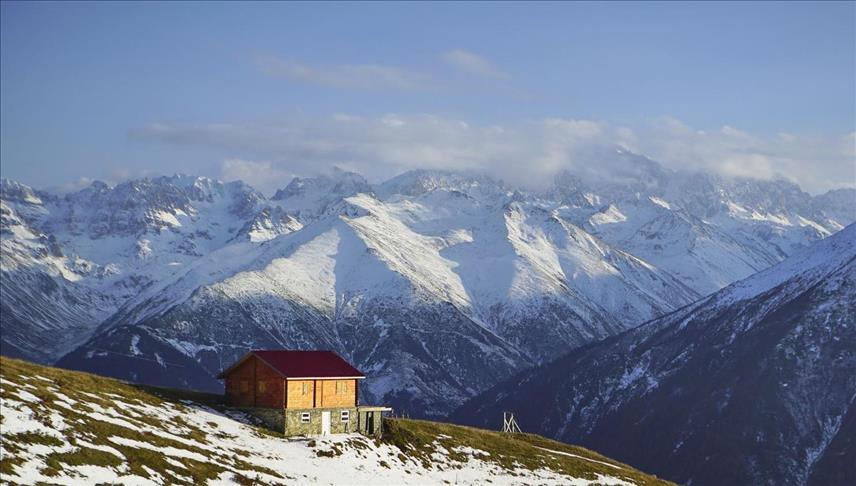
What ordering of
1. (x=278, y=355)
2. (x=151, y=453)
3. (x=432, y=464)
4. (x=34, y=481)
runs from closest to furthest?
(x=34, y=481), (x=151, y=453), (x=432, y=464), (x=278, y=355)

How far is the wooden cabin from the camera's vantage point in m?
113

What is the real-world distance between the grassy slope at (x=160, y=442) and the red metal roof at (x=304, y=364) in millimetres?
6520

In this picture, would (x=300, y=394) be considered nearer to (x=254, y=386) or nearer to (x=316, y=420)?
(x=316, y=420)

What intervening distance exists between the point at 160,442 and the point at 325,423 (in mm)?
27374

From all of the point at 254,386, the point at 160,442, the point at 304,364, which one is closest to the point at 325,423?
the point at 304,364

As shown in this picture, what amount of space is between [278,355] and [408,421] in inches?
721

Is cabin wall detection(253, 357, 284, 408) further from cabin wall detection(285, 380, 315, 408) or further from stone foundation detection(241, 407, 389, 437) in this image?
stone foundation detection(241, 407, 389, 437)

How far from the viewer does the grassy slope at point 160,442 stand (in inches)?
3130

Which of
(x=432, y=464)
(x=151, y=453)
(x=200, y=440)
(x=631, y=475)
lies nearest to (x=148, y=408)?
(x=200, y=440)

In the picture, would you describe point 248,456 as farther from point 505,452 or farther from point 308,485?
point 505,452

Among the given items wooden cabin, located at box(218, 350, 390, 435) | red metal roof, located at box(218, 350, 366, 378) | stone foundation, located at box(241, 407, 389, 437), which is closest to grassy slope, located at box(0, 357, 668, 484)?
stone foundation, located at box(241, 407, 389, 437)

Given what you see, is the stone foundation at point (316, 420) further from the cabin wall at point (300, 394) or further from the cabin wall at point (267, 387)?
the cabin wall at point (267, 387)

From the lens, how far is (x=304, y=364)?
119125mm

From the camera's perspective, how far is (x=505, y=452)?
126312mm
